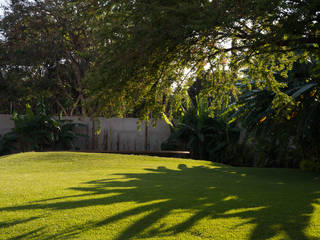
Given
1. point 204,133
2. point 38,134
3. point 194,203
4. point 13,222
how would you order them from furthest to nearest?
point 204,133
point 38,134
point 194,203
point 13,222

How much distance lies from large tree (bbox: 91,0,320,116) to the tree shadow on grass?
150cm

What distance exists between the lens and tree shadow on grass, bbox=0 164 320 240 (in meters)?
4.21

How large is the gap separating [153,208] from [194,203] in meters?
0.72

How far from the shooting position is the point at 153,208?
5.03 meters

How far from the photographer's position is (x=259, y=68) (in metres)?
5.68

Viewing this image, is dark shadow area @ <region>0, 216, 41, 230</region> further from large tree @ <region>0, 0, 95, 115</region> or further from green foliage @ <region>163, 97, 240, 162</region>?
large tree @ <region>0, 0, 95, 115</region>

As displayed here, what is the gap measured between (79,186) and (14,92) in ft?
46.6

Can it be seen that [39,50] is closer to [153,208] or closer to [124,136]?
[124,136]

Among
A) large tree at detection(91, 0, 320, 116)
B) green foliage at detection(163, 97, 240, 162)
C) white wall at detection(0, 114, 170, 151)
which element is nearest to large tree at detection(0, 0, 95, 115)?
white wall at detection(0, 114, 170, 151)

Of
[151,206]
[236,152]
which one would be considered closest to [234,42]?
[151,206]

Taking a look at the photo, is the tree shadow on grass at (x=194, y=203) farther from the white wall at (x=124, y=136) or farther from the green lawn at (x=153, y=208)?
the white wall at (x=124, y=136)

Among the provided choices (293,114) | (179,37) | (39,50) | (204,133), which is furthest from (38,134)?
(179,37)

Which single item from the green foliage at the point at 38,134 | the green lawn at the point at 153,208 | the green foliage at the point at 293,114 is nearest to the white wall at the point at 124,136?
the green foliage at the point at 38,134

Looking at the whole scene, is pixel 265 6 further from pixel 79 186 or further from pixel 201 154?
pixel 201 154
